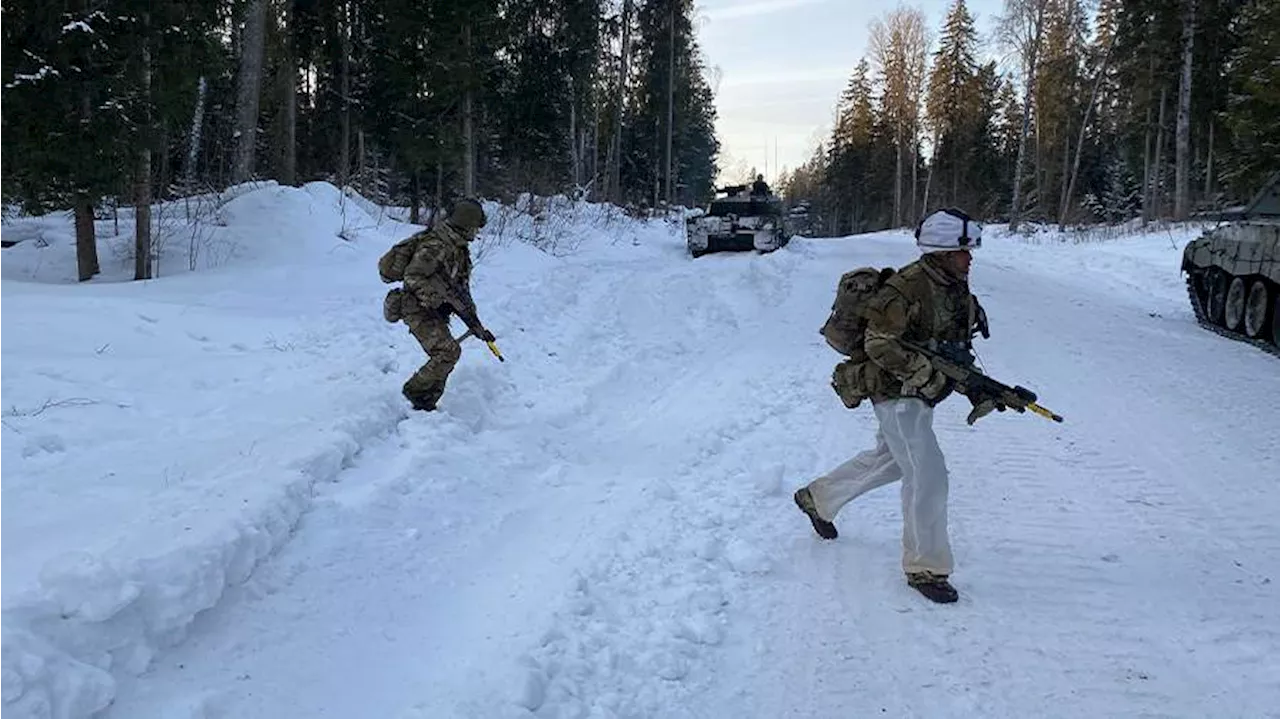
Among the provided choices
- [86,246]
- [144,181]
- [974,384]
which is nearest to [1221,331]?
[974,384]

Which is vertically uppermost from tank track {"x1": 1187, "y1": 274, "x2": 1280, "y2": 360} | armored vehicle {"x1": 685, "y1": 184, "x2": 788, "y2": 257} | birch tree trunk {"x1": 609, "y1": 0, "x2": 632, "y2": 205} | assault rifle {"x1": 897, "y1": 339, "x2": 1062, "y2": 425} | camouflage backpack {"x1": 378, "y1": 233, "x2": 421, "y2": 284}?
birch tree trunk {"x1": 609, "y1": 0, "x2": 632, "y2": 205}

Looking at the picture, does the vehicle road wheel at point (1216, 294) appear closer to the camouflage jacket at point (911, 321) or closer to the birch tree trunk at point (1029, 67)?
the camouflage jacket at point (911, 321)

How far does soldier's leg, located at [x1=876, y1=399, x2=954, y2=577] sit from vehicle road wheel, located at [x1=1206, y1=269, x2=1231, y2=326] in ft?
36.9

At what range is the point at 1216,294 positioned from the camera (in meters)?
13.4

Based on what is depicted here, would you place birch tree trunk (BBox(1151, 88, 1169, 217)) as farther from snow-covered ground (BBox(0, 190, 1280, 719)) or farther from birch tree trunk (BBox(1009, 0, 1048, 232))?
snow-covered ground (BBox(0, 190, 1280, 719))

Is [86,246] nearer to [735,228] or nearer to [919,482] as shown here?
[919,482]

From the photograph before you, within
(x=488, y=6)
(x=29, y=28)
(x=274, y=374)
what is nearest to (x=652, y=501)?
(x=274, y=374)

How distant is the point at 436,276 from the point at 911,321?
3.91 m

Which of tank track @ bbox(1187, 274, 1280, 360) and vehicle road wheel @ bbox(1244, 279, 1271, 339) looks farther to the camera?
vehicle road wheel @ bbox(1244, 279, 1271, 339)

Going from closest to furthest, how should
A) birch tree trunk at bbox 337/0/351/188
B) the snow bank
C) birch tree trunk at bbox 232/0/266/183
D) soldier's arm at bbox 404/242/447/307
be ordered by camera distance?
the snow bank, soldier's arm at bbox 404/242/447/307, birch tree trunk at bbox 232/0/266/183, birch tree trunk at bbox 337/0/351/188

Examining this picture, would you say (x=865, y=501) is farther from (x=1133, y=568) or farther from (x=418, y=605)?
(x=418, y=605)

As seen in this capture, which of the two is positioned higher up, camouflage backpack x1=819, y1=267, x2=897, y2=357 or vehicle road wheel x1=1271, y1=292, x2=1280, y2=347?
camouflage backpack x1=819, y1=267, x2=897, y2=357

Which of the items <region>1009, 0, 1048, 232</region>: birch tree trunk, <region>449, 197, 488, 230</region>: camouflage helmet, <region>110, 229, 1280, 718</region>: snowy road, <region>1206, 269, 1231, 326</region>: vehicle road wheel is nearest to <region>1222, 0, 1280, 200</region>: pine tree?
<region>1009, 0, 1048, 232</region>: birch tree trunk

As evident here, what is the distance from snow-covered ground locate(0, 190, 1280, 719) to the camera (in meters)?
3.46
